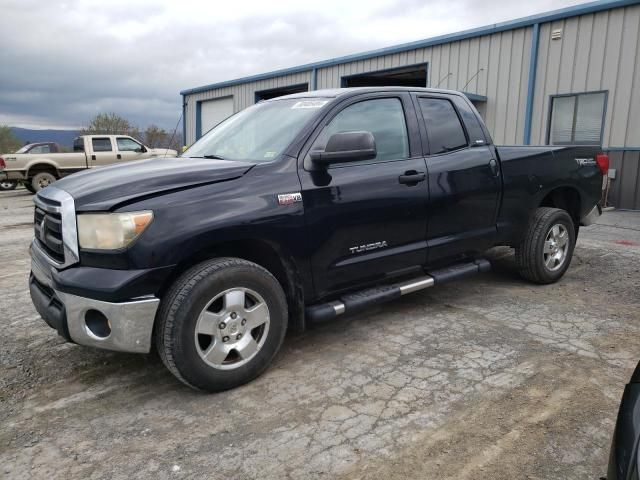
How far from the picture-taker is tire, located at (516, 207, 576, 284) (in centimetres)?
486

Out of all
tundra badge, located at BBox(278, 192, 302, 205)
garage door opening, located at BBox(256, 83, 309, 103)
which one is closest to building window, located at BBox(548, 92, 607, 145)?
garage door opening, located at BBox(256, 83, 309, 103)

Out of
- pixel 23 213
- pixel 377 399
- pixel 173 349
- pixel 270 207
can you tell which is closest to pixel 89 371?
pixel 173 349

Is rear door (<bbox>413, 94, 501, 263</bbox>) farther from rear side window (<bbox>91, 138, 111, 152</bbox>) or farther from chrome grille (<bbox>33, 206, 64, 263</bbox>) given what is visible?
rear side window (<bbox>91, 138, 111, 152</bbox>)

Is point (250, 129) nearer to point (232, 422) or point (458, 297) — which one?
point (232, 422)

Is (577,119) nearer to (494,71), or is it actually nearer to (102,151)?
(494,71)

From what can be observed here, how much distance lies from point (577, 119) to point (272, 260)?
34.5 feet

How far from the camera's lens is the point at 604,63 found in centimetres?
1071

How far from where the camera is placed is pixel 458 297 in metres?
4.78

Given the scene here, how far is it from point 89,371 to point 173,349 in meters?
0.97

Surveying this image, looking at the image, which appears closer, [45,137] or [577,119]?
[577,119]

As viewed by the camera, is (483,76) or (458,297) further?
(483,76)

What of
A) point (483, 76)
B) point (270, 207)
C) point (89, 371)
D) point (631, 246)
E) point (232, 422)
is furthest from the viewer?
point (483, 76)

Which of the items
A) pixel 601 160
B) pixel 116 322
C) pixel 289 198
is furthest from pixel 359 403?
pixel 601 160

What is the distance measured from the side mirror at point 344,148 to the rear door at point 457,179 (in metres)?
0.91
